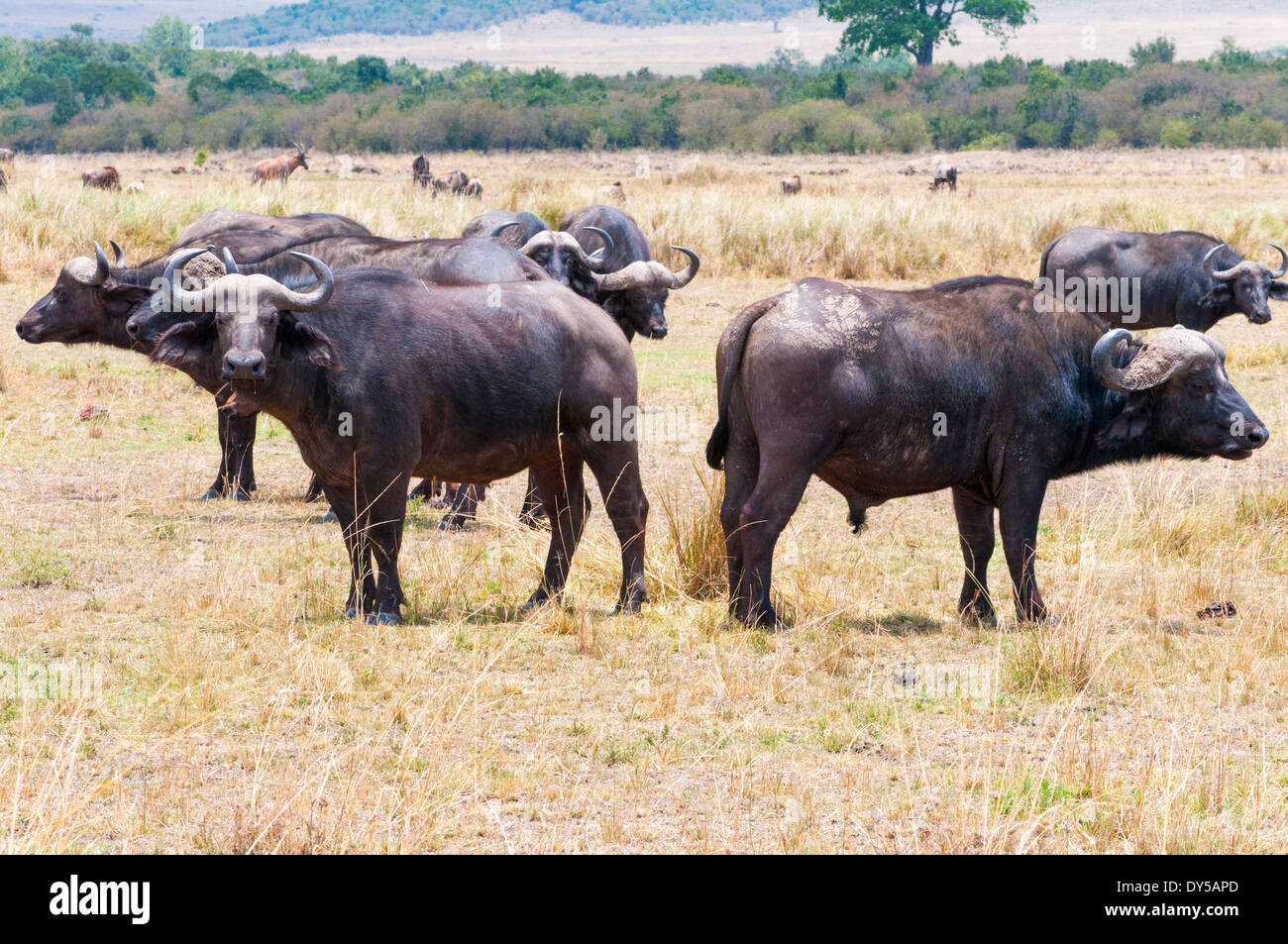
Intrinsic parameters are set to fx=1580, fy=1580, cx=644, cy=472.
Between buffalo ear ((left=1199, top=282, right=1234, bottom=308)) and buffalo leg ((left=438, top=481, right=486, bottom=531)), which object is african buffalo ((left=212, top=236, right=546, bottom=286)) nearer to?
buffalo leg ((left=438, top=481, right=486, bottom=531))

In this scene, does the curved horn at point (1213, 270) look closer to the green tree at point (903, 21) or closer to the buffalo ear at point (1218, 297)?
the buffalo ear at point (1218, 297)

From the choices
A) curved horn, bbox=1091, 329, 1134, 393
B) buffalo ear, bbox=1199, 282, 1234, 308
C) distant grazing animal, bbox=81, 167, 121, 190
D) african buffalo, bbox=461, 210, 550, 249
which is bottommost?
buffalo ear, bbox=1199, 282, 1234, 308

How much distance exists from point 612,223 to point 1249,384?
599 centimetres

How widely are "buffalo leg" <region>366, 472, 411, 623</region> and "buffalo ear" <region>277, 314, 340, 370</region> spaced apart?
0.64 m

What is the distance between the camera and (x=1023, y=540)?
24.5 feet

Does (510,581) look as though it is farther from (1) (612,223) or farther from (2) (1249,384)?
(2) (1249,384)

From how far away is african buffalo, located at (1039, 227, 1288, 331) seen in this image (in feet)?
51.2

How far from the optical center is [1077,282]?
15.0 metres

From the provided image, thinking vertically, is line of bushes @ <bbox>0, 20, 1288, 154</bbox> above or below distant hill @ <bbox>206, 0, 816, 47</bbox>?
below

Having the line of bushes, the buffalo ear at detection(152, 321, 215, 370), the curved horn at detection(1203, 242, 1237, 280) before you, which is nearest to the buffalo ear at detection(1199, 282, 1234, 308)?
the curved horn at detection(1203, 242, 1237, 280)

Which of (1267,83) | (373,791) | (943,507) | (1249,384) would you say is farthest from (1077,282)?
(1267,83)

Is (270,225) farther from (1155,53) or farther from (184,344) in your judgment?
→ (1155,53)

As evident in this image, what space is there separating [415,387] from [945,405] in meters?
2.46

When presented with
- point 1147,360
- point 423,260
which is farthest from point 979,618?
point 423,260
